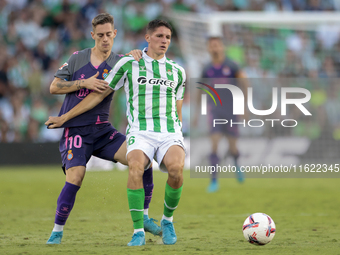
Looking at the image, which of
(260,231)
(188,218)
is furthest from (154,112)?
(188,218)

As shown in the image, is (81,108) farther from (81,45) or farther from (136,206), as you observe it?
(81,45)

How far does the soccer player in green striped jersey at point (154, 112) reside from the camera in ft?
16.3

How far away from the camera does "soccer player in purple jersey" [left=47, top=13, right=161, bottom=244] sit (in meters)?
5.17

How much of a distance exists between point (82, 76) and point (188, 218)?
266 centimetres

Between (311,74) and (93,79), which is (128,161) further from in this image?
(311,74)

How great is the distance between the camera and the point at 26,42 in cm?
1742

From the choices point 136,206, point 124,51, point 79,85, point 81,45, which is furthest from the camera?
point 81,45

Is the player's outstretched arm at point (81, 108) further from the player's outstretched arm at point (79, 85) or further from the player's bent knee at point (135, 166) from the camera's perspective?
the player's bent knee at point (135, 166)

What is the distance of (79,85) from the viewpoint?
527cm

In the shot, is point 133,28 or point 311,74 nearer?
point 311,74

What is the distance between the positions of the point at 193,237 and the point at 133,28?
13.8m

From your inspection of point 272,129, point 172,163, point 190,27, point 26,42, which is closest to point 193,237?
point 172,163

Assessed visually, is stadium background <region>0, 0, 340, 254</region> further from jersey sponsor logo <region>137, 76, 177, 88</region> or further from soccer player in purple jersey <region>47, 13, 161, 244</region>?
jersey sponsor logo <region>137, 76, 177, 88</region>

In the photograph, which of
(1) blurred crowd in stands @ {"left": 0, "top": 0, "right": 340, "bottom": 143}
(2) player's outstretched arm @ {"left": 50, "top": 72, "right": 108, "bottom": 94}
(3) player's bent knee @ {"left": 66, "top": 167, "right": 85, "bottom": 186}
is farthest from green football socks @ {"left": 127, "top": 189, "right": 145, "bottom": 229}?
(1) blurred crowd in stands @ {"left": 0, "top": 0, "right": 340, "bottom": 143}
